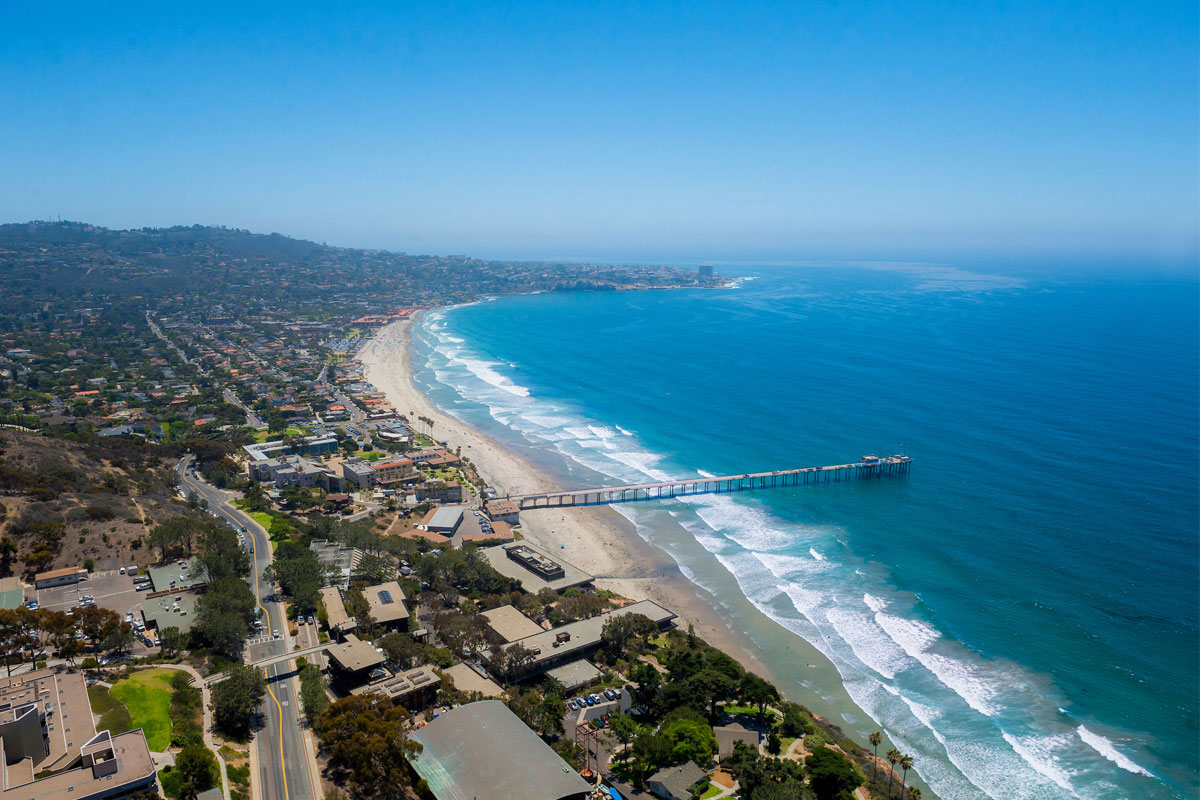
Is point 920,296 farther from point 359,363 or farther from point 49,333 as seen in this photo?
point 49,333

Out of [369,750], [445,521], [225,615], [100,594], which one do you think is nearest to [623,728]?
[369,750]

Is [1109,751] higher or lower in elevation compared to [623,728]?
lower

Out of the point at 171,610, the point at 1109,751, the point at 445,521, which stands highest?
the point at 171,610

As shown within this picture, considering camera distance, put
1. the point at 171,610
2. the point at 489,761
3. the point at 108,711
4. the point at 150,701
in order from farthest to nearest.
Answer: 1. the point at 171,610
2. the point at 150,701
3. the point at 108,711
4. the point at 489,761

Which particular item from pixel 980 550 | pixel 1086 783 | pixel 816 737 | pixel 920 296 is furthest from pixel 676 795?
pixel 920 296

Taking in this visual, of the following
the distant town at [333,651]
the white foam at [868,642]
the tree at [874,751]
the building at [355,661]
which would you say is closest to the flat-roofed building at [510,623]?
the distant town at [333,651]

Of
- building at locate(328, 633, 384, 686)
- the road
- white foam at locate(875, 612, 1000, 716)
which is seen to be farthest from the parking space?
white foam at locate(875, 612, 1000, 716)

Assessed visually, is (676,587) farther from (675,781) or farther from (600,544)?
(675,781)

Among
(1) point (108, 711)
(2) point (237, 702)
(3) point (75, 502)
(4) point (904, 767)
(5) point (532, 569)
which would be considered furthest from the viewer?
(3) point (75, 502)
